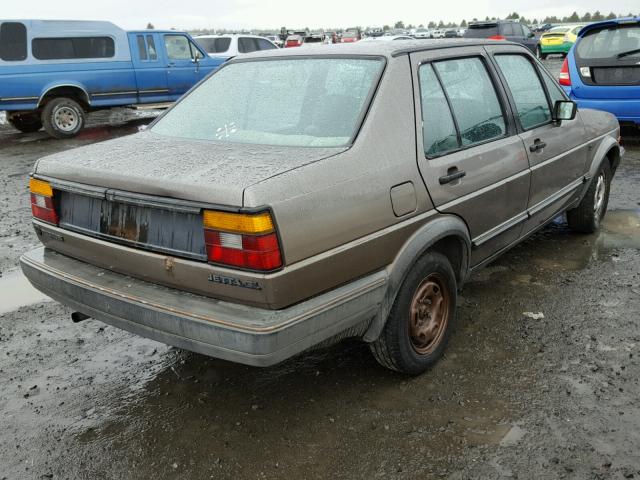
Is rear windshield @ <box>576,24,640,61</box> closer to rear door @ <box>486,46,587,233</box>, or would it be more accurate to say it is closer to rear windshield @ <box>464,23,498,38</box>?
rear door @ <box>486,46,587,233</box>

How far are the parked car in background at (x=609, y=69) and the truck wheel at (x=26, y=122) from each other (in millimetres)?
10305

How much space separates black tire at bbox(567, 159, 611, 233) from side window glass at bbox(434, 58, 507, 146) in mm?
1797

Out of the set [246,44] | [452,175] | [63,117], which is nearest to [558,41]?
[246,44]

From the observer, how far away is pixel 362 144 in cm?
278

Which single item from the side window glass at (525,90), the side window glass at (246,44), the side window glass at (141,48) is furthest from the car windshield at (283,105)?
the side window glass at (246,44)

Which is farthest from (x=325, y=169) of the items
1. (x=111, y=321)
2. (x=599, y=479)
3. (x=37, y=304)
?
(x=37, y=304)

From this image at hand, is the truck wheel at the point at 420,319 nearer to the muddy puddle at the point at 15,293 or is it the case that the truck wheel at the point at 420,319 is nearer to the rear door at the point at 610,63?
the muddy puddle at the point at 15,293

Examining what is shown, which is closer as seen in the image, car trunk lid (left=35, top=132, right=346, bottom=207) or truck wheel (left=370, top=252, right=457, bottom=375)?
car trunk lid (left=35, top=132, right=346, bottom=207)

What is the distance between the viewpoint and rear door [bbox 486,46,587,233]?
3.93 metres

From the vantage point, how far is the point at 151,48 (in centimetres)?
1301

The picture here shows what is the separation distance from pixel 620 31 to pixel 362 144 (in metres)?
6.96

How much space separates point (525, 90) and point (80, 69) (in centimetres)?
1008

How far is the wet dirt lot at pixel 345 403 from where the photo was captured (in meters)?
2.62

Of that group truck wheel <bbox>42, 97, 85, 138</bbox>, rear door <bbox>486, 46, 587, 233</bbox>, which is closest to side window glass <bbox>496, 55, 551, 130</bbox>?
rear door <bbox>486, 46, 587, 233</bbox>
